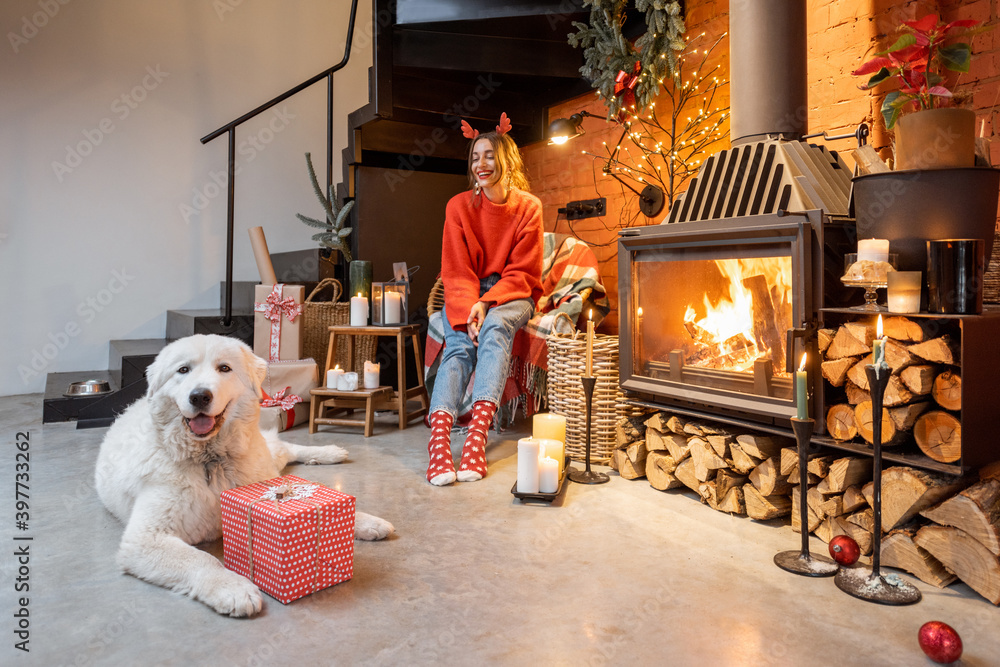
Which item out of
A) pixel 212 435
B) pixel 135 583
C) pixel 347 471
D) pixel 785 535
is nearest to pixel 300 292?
pixel 347 471

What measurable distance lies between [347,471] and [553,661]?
1.44 metres

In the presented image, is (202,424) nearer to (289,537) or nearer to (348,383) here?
(289,537)

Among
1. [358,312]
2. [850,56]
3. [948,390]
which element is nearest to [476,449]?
[358,312]

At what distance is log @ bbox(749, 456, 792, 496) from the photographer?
6.25ft

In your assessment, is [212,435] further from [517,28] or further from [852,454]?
[517,28]

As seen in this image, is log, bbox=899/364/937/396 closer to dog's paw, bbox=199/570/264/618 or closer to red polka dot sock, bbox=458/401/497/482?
red polka dot sock, bbox=458/401/497/482

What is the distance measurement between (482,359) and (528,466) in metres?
0.75

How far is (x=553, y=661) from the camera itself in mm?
1206

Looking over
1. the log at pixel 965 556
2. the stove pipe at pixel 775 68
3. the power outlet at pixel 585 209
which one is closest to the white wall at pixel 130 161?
the power outlet at pixel 585 209

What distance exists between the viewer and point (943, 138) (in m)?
1.58

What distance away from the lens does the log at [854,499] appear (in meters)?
1.69

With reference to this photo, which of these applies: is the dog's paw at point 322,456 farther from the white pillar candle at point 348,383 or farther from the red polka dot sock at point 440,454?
the white pillar candle at point 348,383

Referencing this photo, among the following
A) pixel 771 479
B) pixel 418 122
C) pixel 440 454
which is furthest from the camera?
pixel 418 122

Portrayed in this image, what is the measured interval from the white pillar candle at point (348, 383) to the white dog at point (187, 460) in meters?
1.29
